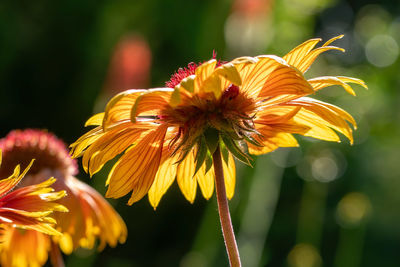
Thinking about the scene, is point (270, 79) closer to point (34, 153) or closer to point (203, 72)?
point (203, 72)

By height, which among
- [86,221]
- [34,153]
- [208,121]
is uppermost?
[208,121]

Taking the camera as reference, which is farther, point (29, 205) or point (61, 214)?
point (61, 214)

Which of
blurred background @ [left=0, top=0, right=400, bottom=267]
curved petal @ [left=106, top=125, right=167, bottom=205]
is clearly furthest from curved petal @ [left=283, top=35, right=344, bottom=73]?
blurred background @ [left=0, top=0, right=400, bottom=267]

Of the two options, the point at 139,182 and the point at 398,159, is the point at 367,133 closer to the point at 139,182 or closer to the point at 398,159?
the point at 398,159

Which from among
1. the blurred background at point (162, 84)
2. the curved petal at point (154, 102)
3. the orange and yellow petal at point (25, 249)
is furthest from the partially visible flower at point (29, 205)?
the blurred background at point (162, 84)

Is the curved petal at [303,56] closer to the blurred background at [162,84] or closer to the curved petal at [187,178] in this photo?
the curved petal at [187,178]

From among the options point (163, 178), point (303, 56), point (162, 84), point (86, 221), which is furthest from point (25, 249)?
point (162, 84)

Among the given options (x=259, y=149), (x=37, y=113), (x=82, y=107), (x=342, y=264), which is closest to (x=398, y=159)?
(x=342, y=264)
